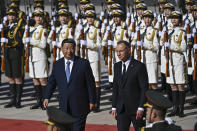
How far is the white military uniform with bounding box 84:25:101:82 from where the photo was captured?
11930 millimetres

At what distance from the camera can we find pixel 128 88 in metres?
7.76

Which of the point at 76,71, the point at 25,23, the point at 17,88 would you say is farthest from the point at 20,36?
the point at 76,71

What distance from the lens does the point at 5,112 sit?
12141 mm

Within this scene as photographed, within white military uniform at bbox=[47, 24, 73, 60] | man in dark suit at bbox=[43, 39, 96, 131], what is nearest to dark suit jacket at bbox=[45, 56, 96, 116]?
man in dark suit at bbox=[43, 39, 96, 131]

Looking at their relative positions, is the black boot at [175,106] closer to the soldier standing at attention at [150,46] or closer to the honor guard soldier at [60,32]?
the soldier standing at attention at [150,46]

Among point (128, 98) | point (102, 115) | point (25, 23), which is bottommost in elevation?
point (102, 115)

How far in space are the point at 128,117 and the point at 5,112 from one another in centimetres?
489

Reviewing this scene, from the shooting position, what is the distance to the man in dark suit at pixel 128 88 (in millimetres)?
7720

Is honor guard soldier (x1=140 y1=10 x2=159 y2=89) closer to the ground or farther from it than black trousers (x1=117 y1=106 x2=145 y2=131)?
farther from it

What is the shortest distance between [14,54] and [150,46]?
2968mm

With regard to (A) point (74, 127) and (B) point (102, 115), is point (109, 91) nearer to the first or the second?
(B) point (102, 115)

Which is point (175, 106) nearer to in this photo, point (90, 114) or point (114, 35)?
point (90, 114)

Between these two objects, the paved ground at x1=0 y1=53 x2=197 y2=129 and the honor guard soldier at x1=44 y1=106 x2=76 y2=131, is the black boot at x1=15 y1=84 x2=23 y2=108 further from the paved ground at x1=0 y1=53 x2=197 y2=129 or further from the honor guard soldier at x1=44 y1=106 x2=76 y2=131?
the honor guard soldier at x1=44 y1=106 x2=76 y2=131

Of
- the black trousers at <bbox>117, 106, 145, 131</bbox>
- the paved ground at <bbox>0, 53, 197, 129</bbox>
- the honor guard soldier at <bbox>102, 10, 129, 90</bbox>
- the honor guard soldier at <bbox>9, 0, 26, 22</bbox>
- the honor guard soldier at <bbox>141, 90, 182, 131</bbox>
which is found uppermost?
the honor guard soldier at <bbox>9, 0, 26, 22</bbox>
